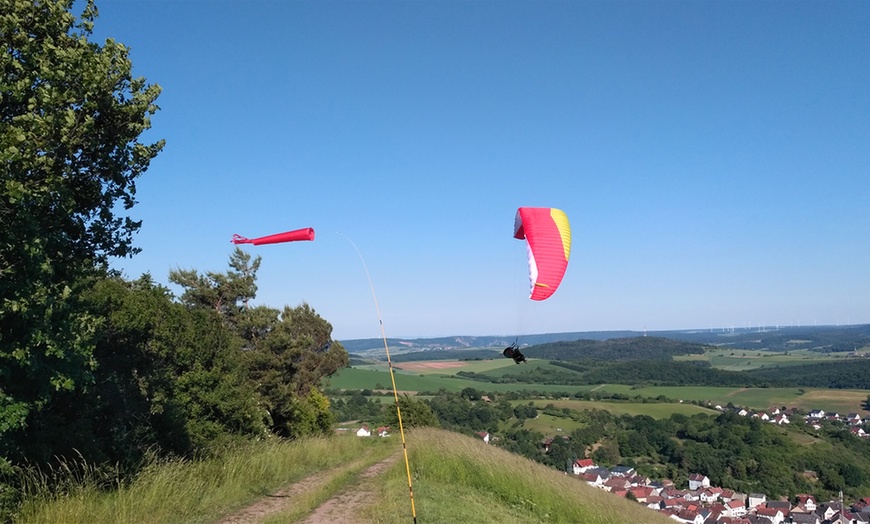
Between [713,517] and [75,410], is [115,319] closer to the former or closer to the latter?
[75,410]

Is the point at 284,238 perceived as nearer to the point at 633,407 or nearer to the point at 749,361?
the point at 633,407

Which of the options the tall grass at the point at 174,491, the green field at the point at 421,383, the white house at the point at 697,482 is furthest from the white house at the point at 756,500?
the green field at the point at 421,383

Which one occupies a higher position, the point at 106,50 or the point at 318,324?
the point at 106,50

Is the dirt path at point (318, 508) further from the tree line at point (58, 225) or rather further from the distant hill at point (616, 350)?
the distant hill at point (616, 350)

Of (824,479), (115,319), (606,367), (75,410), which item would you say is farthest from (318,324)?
(606,367)

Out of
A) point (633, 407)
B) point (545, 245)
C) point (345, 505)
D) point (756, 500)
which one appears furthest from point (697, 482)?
point (345, 505)

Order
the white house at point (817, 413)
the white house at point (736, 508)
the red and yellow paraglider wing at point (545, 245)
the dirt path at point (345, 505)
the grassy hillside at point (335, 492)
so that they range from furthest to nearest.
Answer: the white house at point (817, 413), the white house at point (736, 508), the red and yellow paraglider wing at point (545, 245), the dirt path at point (345, 505), the grassy hillside at point (335, 492)
